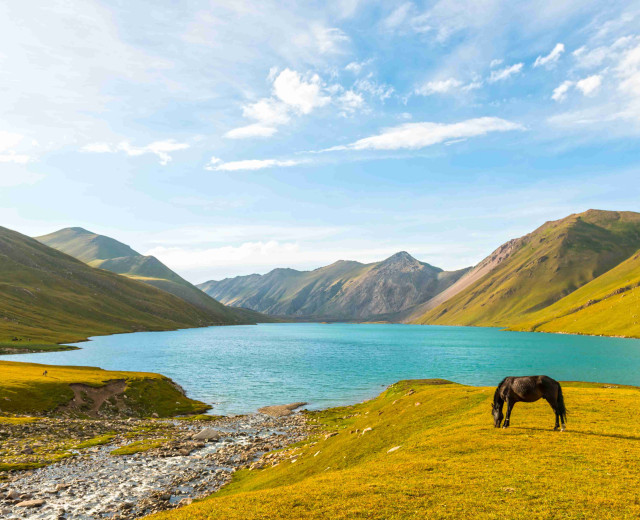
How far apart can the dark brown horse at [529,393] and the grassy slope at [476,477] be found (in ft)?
3.80

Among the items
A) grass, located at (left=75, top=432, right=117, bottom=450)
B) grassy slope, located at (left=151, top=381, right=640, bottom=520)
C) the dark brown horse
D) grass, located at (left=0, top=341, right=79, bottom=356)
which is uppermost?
the dark brown horse

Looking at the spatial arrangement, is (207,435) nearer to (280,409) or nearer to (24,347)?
(280,409)

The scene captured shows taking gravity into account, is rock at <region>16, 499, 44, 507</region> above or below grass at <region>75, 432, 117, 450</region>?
above

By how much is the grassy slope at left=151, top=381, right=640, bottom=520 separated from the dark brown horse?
1159 mm

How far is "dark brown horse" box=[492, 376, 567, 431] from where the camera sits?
23750mm

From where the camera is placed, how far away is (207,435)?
47.1m

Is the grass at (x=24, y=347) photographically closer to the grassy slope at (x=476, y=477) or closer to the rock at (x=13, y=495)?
the rock at (x=13, y=495)

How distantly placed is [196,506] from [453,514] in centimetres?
1185

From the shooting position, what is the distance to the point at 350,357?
484 ft

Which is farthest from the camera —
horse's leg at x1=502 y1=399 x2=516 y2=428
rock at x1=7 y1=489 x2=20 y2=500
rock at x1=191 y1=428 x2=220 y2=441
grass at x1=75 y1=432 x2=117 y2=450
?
rock at x1=191 y1=428 x2=220 y2=441

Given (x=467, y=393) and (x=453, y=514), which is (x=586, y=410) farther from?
(x=453, y=514)

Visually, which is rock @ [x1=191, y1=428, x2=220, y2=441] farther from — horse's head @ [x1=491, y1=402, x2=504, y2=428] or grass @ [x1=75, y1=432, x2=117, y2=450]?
horse's head @ [x1=491, y1=402, x2=504, y2=428]

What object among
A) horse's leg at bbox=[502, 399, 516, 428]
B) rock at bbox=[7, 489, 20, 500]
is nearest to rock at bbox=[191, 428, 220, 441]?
rock at bbox=[7, 489, 20, 500]

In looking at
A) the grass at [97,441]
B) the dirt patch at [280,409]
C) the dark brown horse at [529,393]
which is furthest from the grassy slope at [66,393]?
Answer: the dark brown horse at [529,393]
